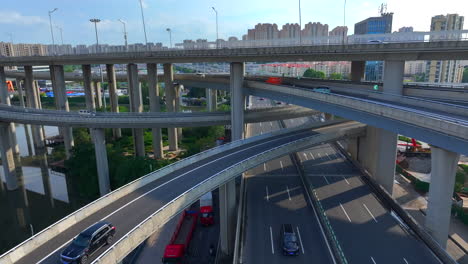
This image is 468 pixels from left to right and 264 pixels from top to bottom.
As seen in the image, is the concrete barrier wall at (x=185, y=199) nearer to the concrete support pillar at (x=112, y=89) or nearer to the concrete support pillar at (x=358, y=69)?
the concrete support pillar at (x=358, y=69)

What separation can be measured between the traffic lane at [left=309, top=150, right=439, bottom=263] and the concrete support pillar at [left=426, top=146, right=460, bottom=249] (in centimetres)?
210

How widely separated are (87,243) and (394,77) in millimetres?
34928

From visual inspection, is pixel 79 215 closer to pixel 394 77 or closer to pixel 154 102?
pixel 394 77

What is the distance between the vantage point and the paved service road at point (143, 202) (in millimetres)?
18016

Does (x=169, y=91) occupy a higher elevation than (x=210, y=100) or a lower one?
higher

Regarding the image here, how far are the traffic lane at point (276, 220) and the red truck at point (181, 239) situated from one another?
23.8ft

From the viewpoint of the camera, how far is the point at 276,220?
32938mm

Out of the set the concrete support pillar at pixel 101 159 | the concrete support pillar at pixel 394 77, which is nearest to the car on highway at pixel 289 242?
the concrete support pillar at pixel 394 77

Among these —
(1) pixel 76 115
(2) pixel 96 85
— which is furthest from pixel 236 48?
(2) pixel 96 85

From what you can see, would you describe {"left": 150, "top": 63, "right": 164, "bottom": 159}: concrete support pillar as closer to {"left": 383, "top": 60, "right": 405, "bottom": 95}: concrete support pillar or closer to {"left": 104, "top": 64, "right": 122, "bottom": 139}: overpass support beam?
{"left": 104, "top": 64, "right": 122, "bottom": 139}: overpass support beam

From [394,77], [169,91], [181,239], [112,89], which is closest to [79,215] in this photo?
[181,239]

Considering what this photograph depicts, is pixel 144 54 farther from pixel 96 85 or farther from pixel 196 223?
pixel 96 85

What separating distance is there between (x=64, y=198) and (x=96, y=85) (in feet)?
204

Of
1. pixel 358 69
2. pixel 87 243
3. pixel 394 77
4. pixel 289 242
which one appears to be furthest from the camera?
pixel 358 69
